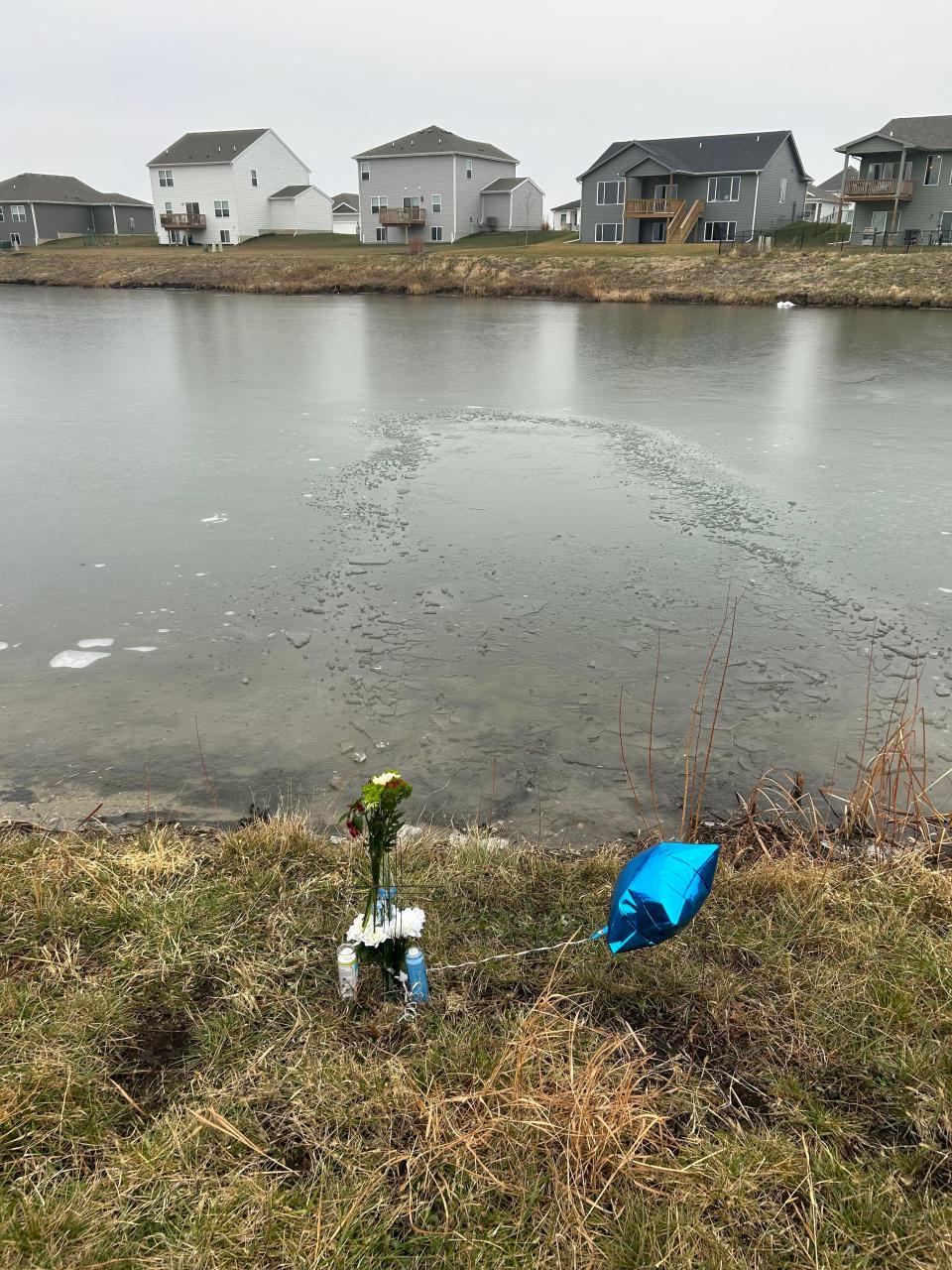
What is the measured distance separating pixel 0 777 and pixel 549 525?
4.64 m

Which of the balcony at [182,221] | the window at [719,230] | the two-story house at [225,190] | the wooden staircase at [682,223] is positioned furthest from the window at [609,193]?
the balcony at [182,221]

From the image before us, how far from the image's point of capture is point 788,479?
8.52 m

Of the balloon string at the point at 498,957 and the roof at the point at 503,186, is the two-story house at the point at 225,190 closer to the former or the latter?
the roof at the point at 503,186

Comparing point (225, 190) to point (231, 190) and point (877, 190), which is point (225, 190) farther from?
point (877, 190)

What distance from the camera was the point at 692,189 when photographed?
42.6m

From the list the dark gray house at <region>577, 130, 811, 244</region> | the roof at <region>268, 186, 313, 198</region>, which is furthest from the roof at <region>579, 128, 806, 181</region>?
the roof at <region>268, 186, 313, 198</region>

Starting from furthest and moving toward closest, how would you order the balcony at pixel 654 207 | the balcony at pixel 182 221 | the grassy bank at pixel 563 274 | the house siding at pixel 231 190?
the balcony at pixel 182 221 < the house siding at pixel 231 190 < the balcony at pixel 654 207 < the grassy bank at pixel 563 274

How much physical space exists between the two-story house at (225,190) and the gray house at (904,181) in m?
33.1

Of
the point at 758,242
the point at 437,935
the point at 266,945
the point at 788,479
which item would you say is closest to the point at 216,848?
the point at 266,945

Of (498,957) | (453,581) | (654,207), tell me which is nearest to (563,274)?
(654,207)

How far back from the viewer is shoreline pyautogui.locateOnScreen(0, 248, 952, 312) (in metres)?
26.7

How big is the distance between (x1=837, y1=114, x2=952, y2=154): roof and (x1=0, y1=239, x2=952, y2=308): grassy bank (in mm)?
9644

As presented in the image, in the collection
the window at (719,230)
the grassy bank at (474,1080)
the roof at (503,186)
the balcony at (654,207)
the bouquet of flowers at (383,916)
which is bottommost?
the grassy bank at (474,1080)

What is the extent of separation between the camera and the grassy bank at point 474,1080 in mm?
1774
